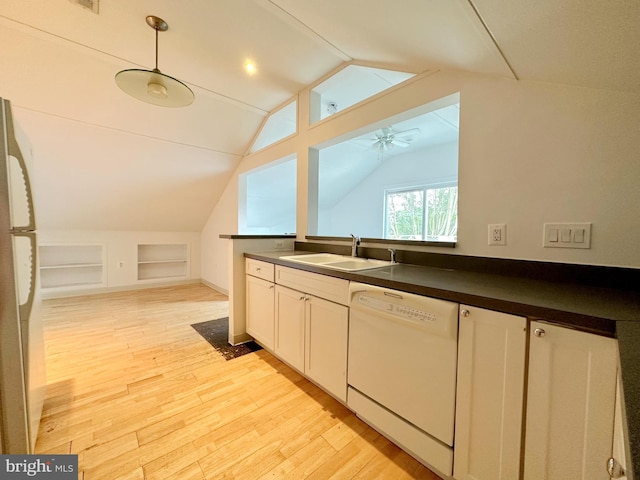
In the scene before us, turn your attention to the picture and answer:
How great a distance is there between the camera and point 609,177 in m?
1.12

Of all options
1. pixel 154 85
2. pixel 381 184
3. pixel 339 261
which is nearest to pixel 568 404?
pixel 339 261

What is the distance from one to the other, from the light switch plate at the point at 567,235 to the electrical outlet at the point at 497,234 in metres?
0.17

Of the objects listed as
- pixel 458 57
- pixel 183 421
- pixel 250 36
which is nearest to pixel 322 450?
pixel 183 421

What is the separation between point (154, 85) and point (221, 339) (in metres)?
2.27

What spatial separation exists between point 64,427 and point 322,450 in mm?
1504

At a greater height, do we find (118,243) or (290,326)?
(118,243)

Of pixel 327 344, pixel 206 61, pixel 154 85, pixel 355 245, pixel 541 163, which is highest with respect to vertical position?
pixel 206 61

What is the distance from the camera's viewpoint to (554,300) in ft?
3.07

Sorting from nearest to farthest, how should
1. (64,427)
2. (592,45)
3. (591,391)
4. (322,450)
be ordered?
(591,391) < (592,45) < (322,450) < (64,427)

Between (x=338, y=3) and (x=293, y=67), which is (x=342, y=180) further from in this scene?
(x=338, y=3)

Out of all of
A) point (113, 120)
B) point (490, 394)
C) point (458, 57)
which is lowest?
point (490, 394)

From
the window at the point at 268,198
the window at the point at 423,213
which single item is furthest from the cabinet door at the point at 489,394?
the window at the point at 423,213

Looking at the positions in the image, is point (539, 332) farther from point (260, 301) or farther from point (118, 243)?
point (118, 243)

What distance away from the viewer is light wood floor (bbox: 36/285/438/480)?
1269 mm
